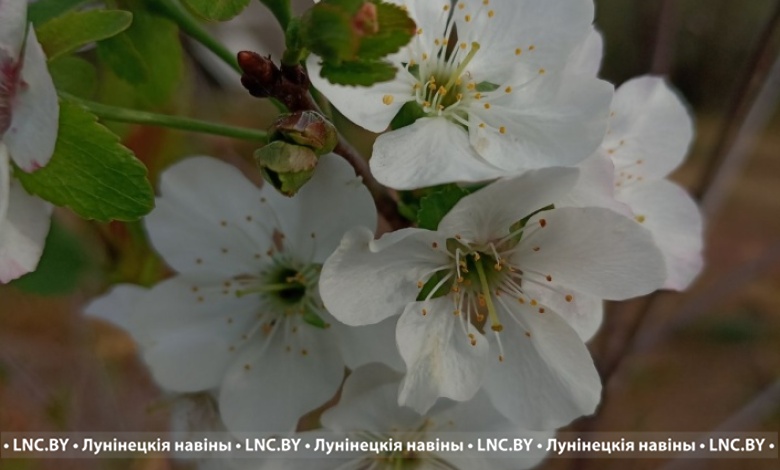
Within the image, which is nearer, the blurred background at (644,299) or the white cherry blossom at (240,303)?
the white cherry blossom at (240,303)

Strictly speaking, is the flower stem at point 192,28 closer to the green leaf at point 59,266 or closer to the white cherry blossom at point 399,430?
the white cherry blossom at point 399,430

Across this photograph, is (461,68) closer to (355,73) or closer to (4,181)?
(355,73)

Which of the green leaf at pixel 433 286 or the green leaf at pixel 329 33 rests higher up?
the green leaf at pixel 329 33

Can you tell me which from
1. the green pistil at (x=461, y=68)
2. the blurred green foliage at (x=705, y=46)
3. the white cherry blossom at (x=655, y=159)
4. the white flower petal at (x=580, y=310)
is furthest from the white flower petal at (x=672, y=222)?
the blurred green foliage at (x=705, y=46)

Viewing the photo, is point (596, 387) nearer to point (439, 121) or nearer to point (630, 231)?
point (630, 231)

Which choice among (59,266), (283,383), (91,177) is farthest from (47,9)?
(59,266)

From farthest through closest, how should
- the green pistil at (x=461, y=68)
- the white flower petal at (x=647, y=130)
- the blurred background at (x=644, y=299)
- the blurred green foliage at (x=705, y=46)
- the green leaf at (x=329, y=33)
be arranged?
the blurred green foliage at (x=705, y=46) < the blurred background at (x=644, y=299) < the white flower petal at (x=647, y=130) < the green pistil at (x=461, y=68) < the green leaf at (x=329, y=33)
